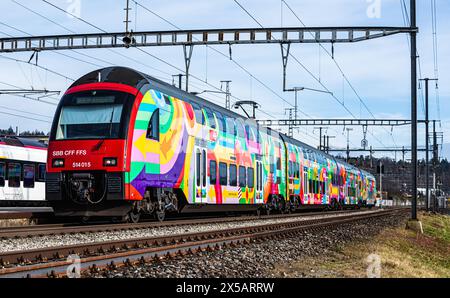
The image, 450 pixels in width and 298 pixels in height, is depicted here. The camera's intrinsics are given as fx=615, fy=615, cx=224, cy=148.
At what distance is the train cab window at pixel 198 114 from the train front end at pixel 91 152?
4072 millimetres

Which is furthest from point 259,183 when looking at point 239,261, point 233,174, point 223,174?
point 239,261

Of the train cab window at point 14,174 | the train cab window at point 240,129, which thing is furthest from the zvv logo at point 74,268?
the train cab window at point 14,174

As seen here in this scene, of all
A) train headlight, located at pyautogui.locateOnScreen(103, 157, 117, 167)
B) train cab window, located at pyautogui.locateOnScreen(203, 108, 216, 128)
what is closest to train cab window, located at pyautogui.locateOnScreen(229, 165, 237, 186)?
train cab window, located at pyautogui.locateOnScreen(203, 108, 216, 128)

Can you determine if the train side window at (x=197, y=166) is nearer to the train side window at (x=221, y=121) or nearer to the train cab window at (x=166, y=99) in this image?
the train side window at (x=221, y=121)

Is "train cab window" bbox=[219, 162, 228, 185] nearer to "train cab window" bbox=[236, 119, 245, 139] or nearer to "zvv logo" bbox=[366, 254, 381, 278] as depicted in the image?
Result: "train cab window" bbox=[236, 119, 245, 139]

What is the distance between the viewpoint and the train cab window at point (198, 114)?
20.0m

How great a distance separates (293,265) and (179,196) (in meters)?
9.26

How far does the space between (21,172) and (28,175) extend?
23.6 inches

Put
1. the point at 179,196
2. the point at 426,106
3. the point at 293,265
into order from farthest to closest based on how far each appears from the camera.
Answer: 1. the point at 426,106
2. the point at 179,196
3. the point at 293,265

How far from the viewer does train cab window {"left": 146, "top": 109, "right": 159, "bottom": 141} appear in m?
16.6
